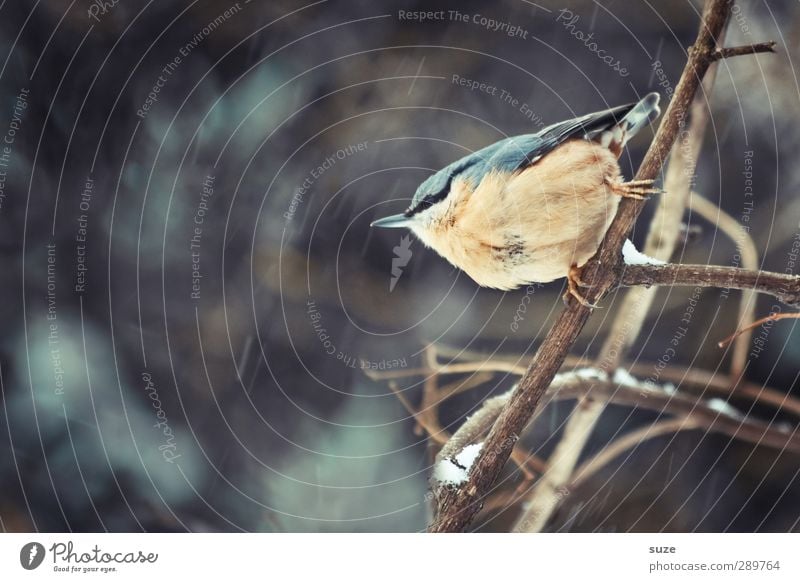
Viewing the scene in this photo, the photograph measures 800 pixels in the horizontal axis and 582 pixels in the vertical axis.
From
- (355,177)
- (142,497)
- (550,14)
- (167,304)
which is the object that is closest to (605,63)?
(550,14)

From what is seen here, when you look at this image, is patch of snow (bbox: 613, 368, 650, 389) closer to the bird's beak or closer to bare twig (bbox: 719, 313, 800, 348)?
bare twig (bbox: 719, 313, 800, 348)

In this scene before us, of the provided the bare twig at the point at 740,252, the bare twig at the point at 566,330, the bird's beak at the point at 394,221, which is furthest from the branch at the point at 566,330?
the bird's beak at the point at 394,221

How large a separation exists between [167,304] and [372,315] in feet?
0.87

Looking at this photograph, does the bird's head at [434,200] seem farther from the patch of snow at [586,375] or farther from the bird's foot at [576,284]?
the patch of snow at [586,375]

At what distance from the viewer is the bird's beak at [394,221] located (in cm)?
77

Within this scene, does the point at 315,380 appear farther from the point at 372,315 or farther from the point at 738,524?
the point at 738,524

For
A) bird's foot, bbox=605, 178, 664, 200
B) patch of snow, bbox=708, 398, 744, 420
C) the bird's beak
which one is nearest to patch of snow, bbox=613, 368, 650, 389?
patch of snow, bbox=708, 398, 744, 420

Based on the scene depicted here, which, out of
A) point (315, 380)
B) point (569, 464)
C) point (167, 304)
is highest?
point (167, 304)

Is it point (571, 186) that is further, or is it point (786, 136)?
point (786, 136)

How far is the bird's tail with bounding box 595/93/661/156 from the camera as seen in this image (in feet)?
2.48

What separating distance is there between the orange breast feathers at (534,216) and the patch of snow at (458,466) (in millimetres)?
222

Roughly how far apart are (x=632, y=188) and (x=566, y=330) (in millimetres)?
192

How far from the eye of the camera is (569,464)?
0.85 metres

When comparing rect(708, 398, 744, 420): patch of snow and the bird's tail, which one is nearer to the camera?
the bird's tail
